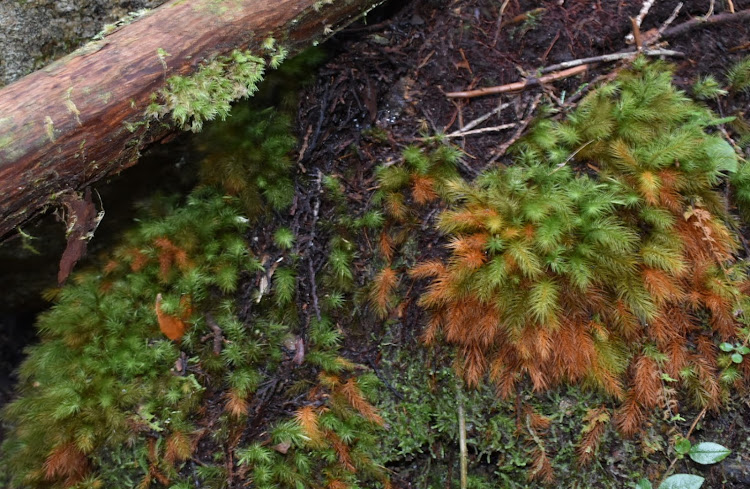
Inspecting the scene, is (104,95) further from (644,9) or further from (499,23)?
(644,9)

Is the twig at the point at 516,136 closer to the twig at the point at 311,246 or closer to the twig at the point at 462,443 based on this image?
the twig at the point at 311,246

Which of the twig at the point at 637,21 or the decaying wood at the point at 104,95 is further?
the twig at the point at 637,21

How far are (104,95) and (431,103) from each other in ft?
5.20

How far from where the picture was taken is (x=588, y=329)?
240 cm

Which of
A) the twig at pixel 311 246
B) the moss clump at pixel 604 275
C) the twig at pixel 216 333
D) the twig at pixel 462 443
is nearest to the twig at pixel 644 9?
the moss clump at pixel 604 275

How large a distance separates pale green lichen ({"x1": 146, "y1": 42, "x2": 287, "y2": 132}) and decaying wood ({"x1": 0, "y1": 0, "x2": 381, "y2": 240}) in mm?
38

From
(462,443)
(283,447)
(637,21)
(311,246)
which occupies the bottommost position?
(462,443)

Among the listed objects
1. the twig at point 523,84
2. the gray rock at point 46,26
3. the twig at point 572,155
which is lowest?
the twig at point 572,155

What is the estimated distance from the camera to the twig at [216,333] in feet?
8.98

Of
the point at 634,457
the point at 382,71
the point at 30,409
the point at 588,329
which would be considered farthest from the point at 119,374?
the point at 634,457

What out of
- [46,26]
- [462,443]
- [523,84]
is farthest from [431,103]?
[46,26]

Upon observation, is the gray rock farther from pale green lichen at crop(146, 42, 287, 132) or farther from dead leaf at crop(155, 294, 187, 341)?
dead leaf at crop(155, 294, 187, 341)

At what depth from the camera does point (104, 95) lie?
2.18 meters

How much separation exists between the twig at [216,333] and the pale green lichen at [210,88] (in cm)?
101
